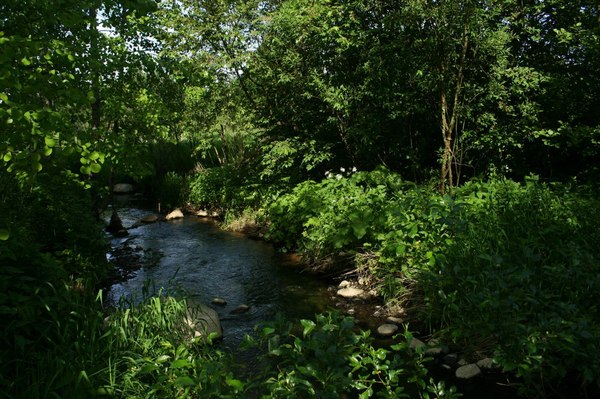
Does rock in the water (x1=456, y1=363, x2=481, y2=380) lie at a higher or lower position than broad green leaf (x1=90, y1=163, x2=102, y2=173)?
lower

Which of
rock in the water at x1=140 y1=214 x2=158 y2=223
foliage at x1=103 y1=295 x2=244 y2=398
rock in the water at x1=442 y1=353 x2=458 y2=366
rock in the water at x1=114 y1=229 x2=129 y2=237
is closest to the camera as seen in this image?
foliage at x1=103 y1=295 x2=244 y2=398

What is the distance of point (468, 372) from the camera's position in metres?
4.34

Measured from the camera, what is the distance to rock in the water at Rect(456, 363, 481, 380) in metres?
4.32

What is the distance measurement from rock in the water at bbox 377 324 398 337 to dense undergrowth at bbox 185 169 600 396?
352mm

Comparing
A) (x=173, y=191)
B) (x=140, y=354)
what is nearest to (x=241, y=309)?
(x=140, y=354)

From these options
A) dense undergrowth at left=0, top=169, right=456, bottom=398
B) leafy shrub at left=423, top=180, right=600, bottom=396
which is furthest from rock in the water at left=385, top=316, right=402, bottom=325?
dense undergrowth at left=0, top=169, right=456, bottom=398

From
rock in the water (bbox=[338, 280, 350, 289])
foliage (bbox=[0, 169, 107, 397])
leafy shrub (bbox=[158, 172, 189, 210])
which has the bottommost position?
rock in the water (bbox=[338, 280, 350, 289])

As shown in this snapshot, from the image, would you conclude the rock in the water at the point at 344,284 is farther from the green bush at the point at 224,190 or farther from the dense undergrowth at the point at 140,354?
the green bush at the point at 224,190

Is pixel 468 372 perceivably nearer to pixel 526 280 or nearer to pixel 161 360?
pixel 526 280

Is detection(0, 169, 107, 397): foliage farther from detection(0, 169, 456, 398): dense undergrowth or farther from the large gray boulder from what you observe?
the large gray boulder

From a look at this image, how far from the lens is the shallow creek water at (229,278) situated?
18.9 ft

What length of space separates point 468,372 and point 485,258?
5.03 ft

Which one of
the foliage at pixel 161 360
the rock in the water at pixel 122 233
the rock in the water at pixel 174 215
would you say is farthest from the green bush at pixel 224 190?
the foliage at pixel 161 360

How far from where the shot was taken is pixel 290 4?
929cm
